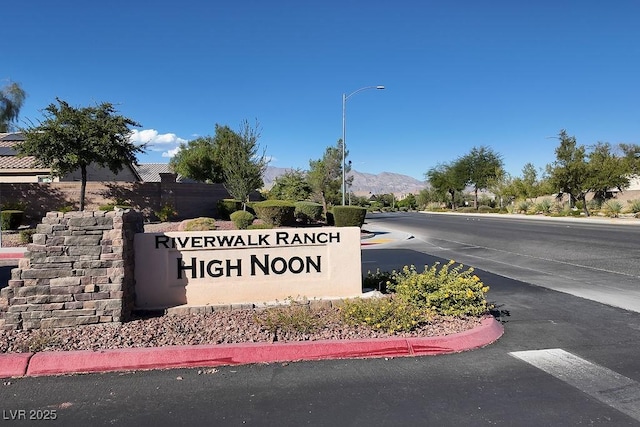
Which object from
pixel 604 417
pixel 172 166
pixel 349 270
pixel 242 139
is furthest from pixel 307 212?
pixel 172 166

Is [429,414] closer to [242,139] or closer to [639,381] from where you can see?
[639,381]

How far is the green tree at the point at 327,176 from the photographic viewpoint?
39938mm

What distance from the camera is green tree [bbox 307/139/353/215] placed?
3994 centimetres

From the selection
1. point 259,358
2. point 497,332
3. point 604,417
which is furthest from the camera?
point 497,332

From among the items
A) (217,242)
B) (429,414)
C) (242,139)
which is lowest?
(429,414)

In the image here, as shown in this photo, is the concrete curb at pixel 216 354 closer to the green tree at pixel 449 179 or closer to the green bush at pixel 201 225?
the green bush at pixel 201 225

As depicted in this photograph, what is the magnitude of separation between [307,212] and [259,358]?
2044 centimetres

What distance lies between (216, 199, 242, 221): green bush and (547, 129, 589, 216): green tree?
100ft

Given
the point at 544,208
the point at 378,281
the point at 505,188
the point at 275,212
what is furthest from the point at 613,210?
the point at 378,281

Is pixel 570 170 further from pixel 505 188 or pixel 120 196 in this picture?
pixel 120 196

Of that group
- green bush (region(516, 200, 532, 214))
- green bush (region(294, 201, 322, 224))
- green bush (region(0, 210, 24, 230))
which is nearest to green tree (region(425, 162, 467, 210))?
green bush (region(516, 200, 532, 214))

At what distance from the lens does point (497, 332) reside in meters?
5.72

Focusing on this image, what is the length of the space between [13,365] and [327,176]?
36.2 metres

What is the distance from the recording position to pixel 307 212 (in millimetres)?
25172
